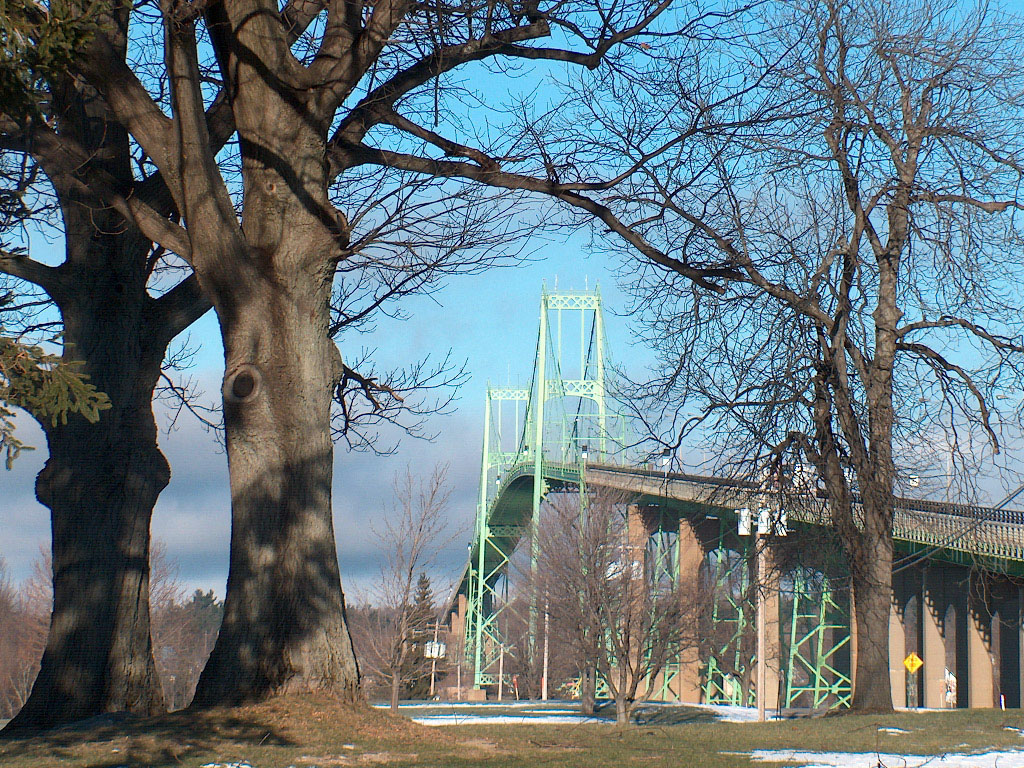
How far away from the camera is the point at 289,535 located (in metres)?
6.12

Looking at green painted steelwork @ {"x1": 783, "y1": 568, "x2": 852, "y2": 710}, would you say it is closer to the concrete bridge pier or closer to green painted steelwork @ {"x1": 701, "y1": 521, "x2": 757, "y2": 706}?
green painted steelwork @ {"x1": 701, "y1": 521, "x2": 757, "y2": 706}

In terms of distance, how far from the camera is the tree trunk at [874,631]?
1268cm

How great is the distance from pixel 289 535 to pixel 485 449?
54298mm

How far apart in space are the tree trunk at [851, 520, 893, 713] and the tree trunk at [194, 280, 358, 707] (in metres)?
8.22

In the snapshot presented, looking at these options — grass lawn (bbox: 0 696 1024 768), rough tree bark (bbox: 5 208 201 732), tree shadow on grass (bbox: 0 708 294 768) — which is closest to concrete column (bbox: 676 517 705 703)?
rough tree bark (bbox: 5 208 201 732)

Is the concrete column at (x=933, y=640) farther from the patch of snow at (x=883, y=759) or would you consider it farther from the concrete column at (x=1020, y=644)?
the patch of snow at (x=883, y=759)

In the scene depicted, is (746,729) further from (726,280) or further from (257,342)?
(257,342)

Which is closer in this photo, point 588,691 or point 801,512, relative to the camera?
point 801,512

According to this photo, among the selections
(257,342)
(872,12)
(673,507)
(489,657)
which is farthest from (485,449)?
(257,342)

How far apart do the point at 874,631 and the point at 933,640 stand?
23511mm

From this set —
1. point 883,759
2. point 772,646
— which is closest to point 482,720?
point 883,759

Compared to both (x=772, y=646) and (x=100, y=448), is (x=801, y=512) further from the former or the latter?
(x=772, y=646)

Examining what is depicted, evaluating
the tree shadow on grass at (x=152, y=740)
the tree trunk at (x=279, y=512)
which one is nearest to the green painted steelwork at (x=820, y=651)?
the tree trunk at (x=279, y=512)

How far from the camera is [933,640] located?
34031 mm
